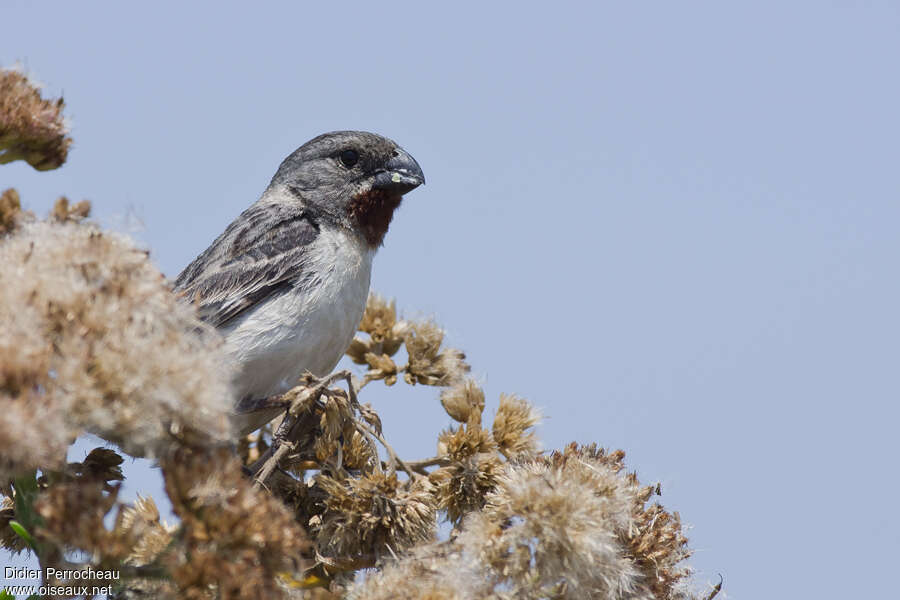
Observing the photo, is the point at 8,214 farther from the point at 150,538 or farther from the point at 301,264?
the point at 301,264

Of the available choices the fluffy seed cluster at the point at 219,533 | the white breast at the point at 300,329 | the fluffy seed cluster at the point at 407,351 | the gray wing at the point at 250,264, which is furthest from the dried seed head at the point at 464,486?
the gray wing at the point at 250,264

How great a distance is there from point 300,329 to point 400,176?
1.77 metres

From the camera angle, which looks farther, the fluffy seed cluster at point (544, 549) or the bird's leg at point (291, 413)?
the bird's leg at point (291, 413)

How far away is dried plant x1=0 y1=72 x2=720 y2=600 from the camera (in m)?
2.71

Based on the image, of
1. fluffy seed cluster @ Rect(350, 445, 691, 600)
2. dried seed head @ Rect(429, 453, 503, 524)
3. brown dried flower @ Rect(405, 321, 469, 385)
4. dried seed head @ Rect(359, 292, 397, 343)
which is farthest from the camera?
dried seed head @ Rect(359, 292, 397, 343)

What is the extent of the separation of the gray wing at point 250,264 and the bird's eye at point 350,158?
1.94 ft

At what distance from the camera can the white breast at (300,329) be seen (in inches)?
260

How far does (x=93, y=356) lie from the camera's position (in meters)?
2.70

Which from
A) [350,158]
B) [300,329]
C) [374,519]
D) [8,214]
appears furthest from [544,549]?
[350,158]

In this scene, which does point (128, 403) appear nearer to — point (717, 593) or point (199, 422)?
point (199, 422)

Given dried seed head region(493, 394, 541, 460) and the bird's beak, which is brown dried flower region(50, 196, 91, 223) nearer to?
dried seed head region(493, 394, 541, 460)

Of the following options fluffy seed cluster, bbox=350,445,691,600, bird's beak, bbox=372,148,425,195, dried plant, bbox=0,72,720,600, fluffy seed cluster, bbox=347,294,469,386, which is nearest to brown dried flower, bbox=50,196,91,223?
dried plant, bbox=0,72,720,600

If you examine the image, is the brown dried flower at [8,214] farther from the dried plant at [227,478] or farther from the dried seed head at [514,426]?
the dried seed head at [514,426]

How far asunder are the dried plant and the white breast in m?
1.65
